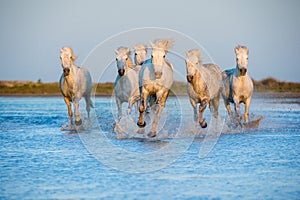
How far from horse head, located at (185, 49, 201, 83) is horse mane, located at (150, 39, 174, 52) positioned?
0.45 meters

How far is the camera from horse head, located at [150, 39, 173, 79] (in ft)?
44.0

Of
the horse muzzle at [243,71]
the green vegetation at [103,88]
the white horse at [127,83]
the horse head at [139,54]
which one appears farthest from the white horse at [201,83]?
the green vegetation at [103,88]

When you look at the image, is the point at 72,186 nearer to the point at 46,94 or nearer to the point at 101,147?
the point at 101,147

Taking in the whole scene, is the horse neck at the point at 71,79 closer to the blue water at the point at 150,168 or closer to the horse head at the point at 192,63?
the blue water at the point at 150,168

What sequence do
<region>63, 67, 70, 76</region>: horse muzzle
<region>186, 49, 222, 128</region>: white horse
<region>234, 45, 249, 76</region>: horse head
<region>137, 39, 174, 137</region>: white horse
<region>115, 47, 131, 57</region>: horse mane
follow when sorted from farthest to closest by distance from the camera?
<region>63, 67, 70, 76</region>: horse muzzle
<region>234, 45, 249, 76</region>: horse head
<region>115, 47, 131, 57</region>: horse mane
<region>186, 49, 222, 128</region>: white horse
<region>137, 39, 174, 137</region>: white horse

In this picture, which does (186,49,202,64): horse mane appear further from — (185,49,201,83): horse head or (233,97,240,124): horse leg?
(233,97,240,124): horse leg

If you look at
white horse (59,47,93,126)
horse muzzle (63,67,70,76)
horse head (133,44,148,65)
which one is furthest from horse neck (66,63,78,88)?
horse head (133,44,148,65)

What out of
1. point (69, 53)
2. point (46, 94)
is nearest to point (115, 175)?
point (69, 53)

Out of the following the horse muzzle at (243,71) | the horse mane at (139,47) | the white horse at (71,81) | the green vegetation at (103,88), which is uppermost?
the horse mane at (139,47)

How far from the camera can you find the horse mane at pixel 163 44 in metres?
14.1

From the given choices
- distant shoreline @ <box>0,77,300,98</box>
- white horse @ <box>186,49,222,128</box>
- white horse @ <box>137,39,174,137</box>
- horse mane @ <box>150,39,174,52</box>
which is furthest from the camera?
distant shoreline @ <box>0,77,300,98</box>

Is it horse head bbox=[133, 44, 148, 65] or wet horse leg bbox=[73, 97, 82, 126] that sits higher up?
horse head bbox=[133, 44, 148, 65]

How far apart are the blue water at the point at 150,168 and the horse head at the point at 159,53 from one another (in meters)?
1.57

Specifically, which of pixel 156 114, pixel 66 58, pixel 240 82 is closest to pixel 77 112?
pixel 66 58
